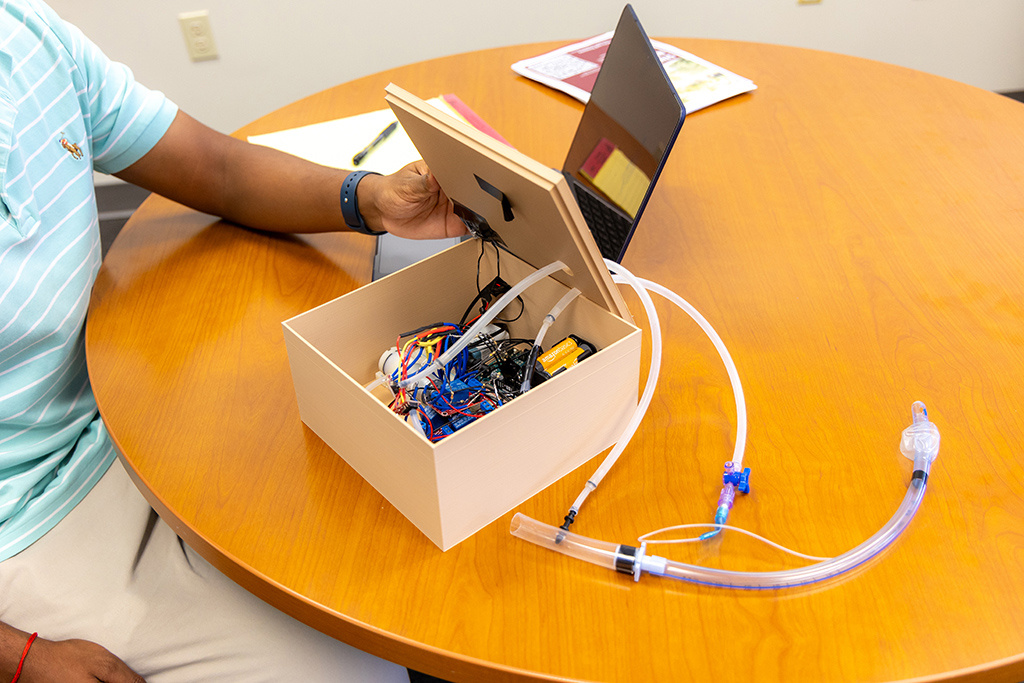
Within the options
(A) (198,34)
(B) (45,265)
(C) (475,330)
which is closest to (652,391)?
(C) (475,330)

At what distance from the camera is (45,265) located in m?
0.85

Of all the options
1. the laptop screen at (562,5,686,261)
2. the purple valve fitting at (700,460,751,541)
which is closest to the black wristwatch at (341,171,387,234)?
the laptop screen at (562,5,686,261)

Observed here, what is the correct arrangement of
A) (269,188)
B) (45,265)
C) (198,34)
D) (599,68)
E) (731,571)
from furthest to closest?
1. (198,34)
2. (599,68)
3. (269,188)
4. (45,265)
5. (731,571)

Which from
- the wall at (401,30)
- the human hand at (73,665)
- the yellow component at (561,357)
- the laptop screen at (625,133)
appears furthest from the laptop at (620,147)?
the wall at (401,30)

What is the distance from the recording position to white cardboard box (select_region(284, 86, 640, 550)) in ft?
1.89

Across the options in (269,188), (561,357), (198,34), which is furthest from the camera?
(198,34)

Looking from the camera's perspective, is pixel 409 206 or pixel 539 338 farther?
pixel 409 206

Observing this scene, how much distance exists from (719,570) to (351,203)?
0.64 metres

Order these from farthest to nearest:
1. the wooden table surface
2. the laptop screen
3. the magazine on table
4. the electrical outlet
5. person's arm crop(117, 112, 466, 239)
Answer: the electrical outlet < the magazine on table < person's arm crop(117, 112, 466, 239) < the laptop screen < the wooden table surface

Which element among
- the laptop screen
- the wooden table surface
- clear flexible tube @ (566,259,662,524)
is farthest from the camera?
the laptop screen

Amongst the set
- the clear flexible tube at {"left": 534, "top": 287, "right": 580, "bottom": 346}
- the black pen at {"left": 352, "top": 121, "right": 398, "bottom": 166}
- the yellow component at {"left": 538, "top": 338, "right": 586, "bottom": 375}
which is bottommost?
the yellow component at {"left": 538, "top": 338, "right": 586, "bottom": 375}

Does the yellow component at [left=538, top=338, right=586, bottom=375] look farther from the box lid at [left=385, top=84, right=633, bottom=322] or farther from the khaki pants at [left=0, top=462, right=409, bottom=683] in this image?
the khaki pants at [left=0, top=462, right=409, bottom=683]

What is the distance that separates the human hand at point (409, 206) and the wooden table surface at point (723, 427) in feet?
0.24

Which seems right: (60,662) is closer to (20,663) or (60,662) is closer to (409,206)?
(20,663)
